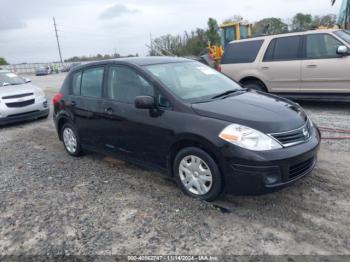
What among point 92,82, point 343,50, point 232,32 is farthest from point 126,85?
point 232,32

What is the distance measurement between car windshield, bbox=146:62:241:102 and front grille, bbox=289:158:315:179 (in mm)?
1341

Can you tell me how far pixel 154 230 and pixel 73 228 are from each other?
86cm

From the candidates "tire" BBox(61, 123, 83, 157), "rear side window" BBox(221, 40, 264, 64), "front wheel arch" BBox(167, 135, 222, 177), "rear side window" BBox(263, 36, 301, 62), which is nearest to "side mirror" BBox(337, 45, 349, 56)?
"rear side window" BBox(263, 36, 301, 62)

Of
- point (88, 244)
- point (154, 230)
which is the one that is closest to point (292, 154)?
point (154, 230)

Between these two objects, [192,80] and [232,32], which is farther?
[232,32]

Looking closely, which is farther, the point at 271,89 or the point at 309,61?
the point at 271,89

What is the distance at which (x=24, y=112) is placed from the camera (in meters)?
8.90

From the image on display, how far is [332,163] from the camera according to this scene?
466 cm

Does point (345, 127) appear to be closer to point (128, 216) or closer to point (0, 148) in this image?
point (128, 216)

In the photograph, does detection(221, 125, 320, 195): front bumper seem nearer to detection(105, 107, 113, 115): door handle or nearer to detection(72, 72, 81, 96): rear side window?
detection(105, 107, 113, 115): door handle

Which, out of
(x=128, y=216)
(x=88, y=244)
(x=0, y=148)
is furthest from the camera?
(x=0, y=148)

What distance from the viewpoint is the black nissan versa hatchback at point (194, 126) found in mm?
3365

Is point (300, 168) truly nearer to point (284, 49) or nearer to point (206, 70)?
point (206, 70)

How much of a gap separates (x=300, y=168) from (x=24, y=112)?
766 centimetres
